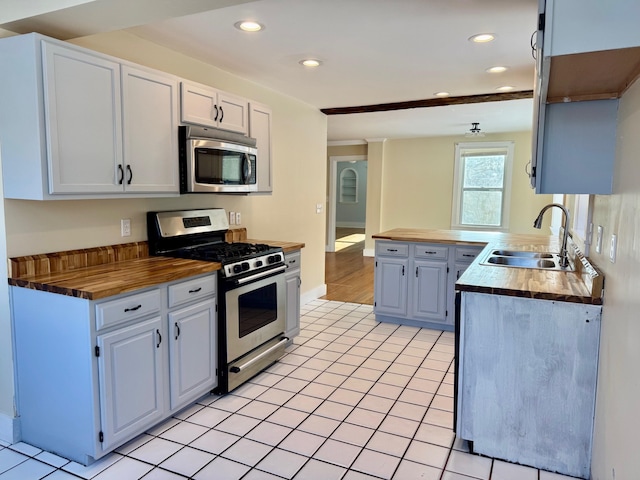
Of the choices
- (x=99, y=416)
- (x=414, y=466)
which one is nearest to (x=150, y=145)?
(x=99, y=416)

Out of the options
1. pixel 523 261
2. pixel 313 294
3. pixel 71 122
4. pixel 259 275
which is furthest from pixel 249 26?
pixel 313 294

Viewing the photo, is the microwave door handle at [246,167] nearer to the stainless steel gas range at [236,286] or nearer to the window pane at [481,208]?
the stainless steel gas range at [236,286]

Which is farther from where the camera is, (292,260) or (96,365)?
(292,260)

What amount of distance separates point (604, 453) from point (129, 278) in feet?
7.36

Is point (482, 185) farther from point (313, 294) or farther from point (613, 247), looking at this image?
point (613, 247)

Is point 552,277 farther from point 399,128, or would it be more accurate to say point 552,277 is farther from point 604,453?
point 399,128

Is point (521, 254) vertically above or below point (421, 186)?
below

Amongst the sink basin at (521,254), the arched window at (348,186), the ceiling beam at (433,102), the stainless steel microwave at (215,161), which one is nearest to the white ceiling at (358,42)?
the ceiling beam at (433,102)

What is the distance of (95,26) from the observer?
7.08ft

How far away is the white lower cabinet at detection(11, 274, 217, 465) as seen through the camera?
2.01 meters

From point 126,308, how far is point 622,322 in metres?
2.07

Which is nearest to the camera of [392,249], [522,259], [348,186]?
[522,259]

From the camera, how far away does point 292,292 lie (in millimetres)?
3619

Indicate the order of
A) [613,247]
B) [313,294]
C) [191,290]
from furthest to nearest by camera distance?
[313,294]
[191,290]
[613,247]
